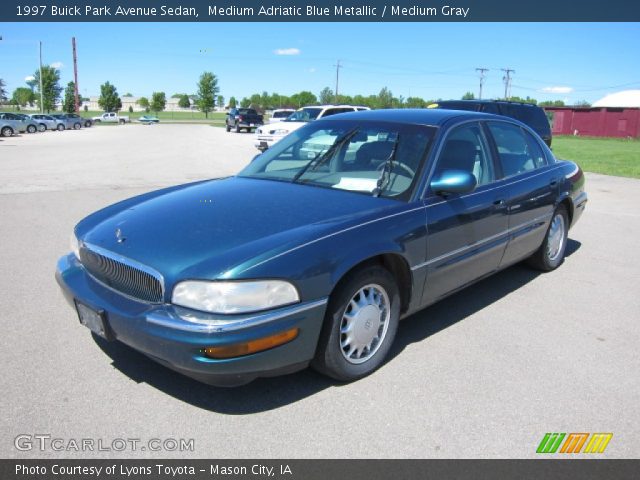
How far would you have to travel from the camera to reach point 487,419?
2.94 meters

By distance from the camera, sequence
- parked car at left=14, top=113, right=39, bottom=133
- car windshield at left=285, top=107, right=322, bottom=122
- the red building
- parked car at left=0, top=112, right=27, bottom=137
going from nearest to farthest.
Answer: car windshield at left=285, top=107, right=322, bottom=122 → parked car at left=0, top=112, right=27, bottom=137 → parked car at left=14, top=113, right=39, bottom=133 → the red building

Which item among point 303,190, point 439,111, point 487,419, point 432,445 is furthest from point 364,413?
point 439,111

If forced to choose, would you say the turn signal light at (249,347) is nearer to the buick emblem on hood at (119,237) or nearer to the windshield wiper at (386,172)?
the buick emblem on hood at (119,237)

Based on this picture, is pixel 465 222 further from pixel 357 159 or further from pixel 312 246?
pixel 312 246

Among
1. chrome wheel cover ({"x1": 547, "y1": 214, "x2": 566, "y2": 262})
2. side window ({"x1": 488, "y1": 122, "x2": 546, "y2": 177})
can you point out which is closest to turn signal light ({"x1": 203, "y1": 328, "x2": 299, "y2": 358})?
side window ({"x1": 488, "y1": 122, "x2": 546, "y2": 177})

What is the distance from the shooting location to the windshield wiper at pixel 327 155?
4082 mm

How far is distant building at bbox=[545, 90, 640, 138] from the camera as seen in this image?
149ft

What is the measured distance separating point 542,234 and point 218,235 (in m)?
3.56

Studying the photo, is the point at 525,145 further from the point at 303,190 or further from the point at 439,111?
the point at 303,190

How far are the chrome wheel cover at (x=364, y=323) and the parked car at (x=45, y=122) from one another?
44040mm

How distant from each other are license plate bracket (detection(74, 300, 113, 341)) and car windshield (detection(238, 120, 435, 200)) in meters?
1.68

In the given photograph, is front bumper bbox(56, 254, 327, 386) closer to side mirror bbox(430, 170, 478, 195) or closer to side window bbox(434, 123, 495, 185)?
side mirror bbox(430, 170, 478, 195)

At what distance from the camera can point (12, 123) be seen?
1357 inches

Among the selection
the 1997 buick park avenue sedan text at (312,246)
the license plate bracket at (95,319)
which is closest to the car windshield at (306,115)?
the 1997 buick park avenue sedan text at (312,246)
